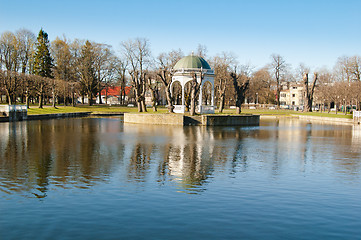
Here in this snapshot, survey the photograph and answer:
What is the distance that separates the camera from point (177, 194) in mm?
11180

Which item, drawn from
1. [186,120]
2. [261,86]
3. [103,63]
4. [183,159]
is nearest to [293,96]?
[261,86]

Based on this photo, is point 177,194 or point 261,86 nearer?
point 177,194

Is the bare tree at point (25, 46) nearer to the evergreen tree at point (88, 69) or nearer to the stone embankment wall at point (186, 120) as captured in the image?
the evergreen tree at point (88, 69)

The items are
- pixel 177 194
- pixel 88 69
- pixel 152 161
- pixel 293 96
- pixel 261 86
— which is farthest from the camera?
pixel 293 96

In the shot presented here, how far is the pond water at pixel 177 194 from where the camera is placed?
328 inches

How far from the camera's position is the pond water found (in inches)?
328

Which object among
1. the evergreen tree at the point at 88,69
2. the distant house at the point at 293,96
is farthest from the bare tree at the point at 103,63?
the distant house at the point at 293,96

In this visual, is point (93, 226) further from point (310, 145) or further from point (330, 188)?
point (310, 145)

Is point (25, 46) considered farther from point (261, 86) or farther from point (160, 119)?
point (261, 86)

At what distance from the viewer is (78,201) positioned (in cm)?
1030

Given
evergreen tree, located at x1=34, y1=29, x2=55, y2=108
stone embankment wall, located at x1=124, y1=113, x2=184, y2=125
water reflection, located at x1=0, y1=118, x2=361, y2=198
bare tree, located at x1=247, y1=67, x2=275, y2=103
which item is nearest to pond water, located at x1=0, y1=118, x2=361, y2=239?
water reflection, located at x1=0, y1=118, x2=361, y2=198

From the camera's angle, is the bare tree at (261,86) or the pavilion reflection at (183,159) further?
the bare tree at (261,86)

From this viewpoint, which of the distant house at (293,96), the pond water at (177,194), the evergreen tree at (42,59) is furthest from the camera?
the distant house at (293,96)

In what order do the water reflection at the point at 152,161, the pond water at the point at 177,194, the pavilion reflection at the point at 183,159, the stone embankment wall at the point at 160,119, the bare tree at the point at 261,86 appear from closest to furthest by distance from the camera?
the pond water at the point at 177,194
the water reflection at the point at 152,161
the pavilion reflection at the point at 183,159
the stone embankment wall at the point at 160,119
the bare tree at the point at 261,86
